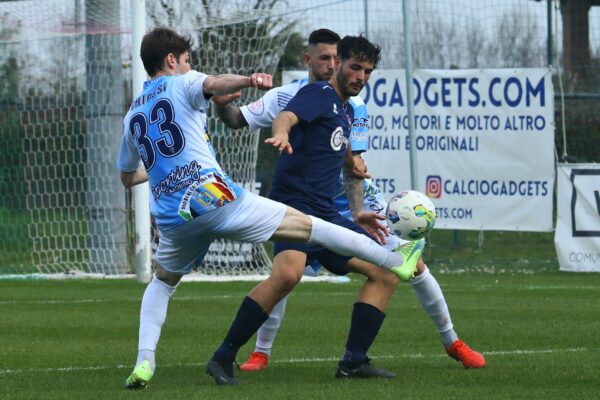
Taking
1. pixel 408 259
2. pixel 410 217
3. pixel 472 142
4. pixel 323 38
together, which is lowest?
pixel 408 259

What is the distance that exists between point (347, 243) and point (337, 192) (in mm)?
1517

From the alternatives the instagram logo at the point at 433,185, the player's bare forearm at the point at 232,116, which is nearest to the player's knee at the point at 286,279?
the player's bare forearm at the point at 232,116

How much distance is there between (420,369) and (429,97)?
954cm

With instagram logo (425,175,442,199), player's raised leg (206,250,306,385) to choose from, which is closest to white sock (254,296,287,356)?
player's raised leg (206,250,306,385)

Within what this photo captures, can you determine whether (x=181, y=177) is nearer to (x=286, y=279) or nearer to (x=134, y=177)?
(x=134, y=177)

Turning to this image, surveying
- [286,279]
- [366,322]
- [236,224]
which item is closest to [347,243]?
[286,279]

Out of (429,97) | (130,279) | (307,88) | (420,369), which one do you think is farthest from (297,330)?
(429,97)

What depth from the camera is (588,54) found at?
55.5ft

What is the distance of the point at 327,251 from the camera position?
285 inches

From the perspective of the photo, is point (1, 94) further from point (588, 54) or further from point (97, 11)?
point (588, 54)

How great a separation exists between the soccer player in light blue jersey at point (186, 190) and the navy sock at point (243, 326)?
38 centimetres

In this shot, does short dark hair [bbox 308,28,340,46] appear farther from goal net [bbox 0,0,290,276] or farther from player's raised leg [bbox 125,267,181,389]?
goal net [bbox 0,0,290,276]

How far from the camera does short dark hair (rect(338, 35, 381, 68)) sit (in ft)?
23.0

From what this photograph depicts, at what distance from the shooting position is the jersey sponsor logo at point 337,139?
7.07 metres
